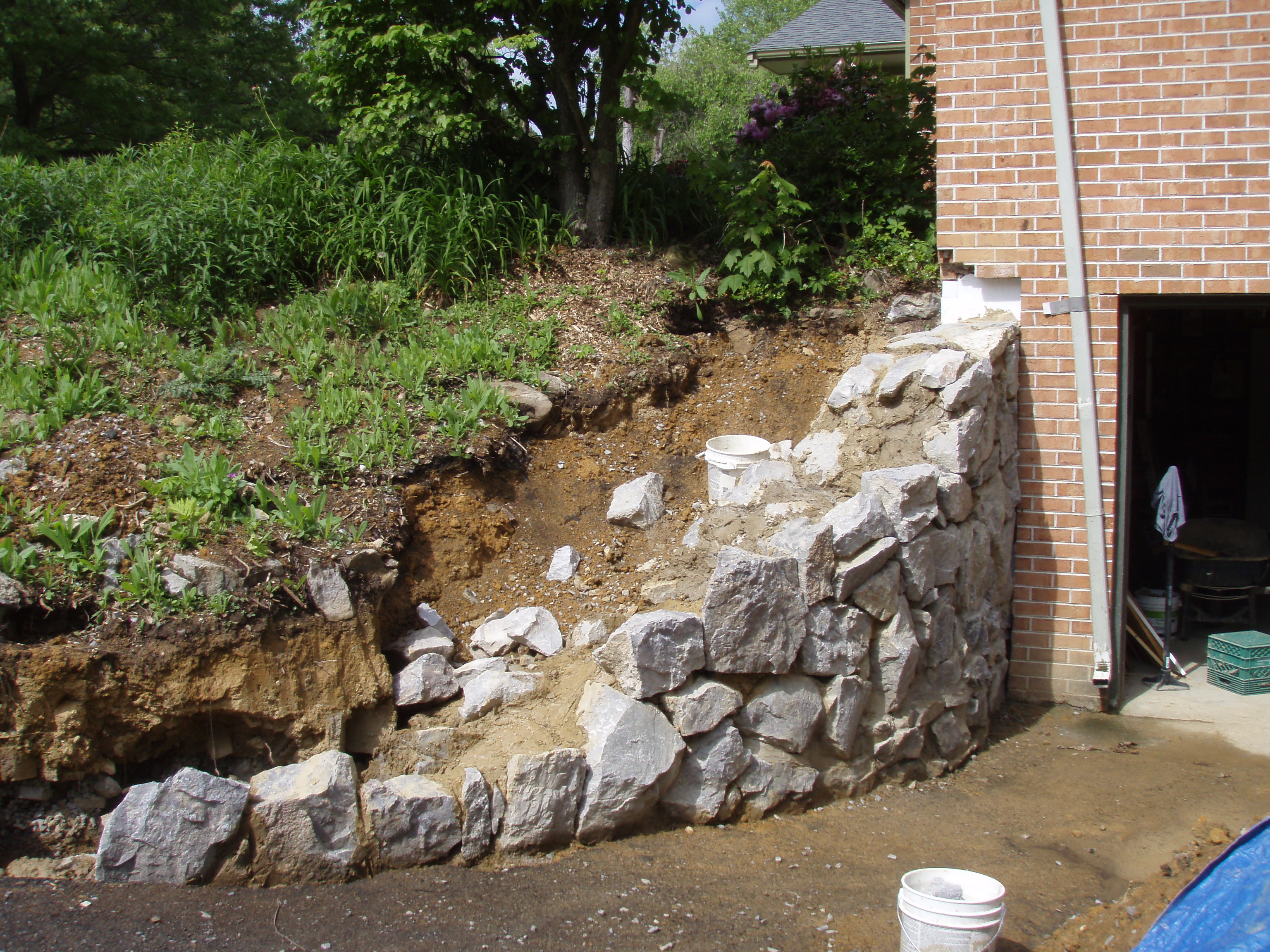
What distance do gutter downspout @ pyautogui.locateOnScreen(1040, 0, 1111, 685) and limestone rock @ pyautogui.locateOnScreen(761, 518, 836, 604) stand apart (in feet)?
6.37

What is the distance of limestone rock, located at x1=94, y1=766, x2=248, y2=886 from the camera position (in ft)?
9.98

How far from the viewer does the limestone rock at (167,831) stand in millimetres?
3041

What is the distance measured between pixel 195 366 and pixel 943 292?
4283 mm

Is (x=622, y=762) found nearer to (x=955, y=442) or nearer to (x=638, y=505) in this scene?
(x=638, y=505)

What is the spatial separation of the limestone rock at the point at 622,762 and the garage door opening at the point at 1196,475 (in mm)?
3159

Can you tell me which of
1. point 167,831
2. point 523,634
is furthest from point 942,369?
point 167,831

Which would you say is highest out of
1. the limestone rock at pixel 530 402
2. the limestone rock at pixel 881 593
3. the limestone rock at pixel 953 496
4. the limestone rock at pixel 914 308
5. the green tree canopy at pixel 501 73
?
the green tree canopy at pixel 501 73

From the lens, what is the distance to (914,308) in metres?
6.08

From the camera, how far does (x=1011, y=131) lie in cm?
501

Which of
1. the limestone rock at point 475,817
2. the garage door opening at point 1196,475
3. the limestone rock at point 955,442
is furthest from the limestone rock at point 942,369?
the limestone rock at point 475,817

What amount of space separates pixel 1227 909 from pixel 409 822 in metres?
2.58

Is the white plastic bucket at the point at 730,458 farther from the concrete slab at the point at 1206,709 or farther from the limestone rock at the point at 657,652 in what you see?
the concrete slab at the point at 1206,709

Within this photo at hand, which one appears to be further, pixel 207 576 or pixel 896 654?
pixel 896 654

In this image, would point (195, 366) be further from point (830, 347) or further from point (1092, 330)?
point (1092, 330)
